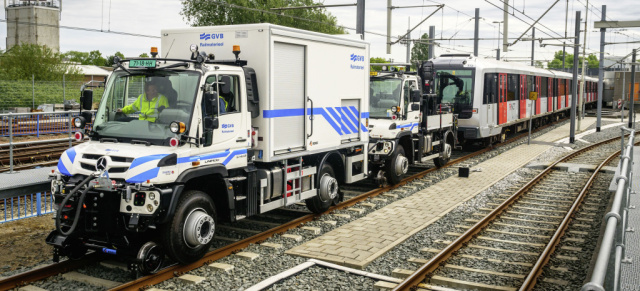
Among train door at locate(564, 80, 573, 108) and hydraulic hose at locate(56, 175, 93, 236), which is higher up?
train door at locate(564, 80, 573, 108)

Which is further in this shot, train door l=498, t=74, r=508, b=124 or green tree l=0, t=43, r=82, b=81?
green tree l=0, t=43, r=82, b=81

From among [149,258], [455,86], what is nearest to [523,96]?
[455,86]

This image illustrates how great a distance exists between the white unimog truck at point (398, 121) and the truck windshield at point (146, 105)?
Result: 700 cm

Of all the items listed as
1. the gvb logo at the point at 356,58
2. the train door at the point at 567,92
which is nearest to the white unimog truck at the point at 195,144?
the gvb logo at the point at 356,58

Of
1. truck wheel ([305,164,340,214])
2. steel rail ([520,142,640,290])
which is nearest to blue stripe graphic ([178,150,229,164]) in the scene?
truck wheel ([305,164,340,214])

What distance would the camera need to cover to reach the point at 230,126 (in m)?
8.78

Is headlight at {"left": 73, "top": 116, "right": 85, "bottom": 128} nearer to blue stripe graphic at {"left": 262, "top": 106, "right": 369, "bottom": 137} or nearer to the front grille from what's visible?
the front grille

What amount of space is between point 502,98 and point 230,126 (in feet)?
57.7

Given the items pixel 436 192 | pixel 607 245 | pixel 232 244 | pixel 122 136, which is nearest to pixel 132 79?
pixel 122 136

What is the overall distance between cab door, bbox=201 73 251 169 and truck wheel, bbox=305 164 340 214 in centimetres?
252

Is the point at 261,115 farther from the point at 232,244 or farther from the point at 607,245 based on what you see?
the point at 607,245

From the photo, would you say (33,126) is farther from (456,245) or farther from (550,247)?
(550,247)

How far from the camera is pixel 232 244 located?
→ 910 cm

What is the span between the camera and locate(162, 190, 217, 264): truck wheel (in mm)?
7750
